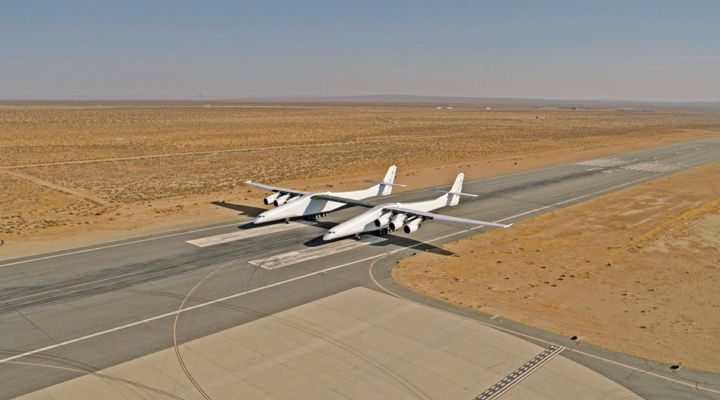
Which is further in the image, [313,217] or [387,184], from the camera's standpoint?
[387,184]

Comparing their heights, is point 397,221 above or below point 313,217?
above

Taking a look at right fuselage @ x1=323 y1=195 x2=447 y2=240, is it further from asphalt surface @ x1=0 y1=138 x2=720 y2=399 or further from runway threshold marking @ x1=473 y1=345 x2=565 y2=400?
runway threshold marking @ x1=473 y1=345 x2=565 y2=400

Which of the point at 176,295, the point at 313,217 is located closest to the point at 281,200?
the point at 313,217

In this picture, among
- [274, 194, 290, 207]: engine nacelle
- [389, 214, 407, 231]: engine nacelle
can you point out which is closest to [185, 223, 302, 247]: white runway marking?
→ [274, 194, 290, 207]: engine nacelle

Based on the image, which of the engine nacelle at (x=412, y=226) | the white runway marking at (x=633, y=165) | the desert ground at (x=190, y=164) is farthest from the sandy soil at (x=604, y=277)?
the white runway marking at (x=633, y=165)

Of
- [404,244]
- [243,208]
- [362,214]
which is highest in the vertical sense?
[362,214]

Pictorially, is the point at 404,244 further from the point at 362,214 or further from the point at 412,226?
the point at 362,214

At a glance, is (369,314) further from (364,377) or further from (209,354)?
(209,354)
